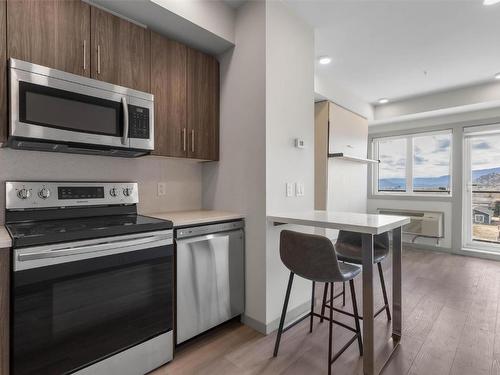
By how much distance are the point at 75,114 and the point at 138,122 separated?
39 cm

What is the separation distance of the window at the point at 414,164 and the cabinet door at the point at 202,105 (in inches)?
164

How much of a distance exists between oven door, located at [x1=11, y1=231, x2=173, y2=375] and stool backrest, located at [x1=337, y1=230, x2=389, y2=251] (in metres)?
1.49

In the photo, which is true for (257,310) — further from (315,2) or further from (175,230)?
(315,2)

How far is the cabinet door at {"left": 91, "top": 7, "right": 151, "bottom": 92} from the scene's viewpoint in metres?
1.81

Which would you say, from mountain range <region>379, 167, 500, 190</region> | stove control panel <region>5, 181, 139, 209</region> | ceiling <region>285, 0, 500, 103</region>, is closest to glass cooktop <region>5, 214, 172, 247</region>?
stove control panel <region>5, 181, 139, 209</region>

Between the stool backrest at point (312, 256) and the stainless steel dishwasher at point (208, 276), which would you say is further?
the stainless steel dishwasher at point (208, 276)

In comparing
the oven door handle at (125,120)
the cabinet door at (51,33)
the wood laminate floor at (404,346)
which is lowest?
the wood laminate floor at (404,346)

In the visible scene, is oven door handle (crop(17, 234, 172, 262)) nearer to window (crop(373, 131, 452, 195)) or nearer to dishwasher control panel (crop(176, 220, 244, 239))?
dishwasher control panel (crop(176, 220, 244, 239))

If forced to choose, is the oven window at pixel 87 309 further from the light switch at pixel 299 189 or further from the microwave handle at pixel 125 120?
the light switch at pixel 299 189

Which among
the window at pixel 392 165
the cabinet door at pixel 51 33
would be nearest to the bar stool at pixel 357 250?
the cabinet door at pixel 51 33

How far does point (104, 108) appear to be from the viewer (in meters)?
1.81

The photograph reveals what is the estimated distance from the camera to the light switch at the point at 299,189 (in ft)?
8.05

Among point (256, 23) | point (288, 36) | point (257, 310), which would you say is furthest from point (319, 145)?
point (257, 310)

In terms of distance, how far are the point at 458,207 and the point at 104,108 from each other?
17.4 feet
